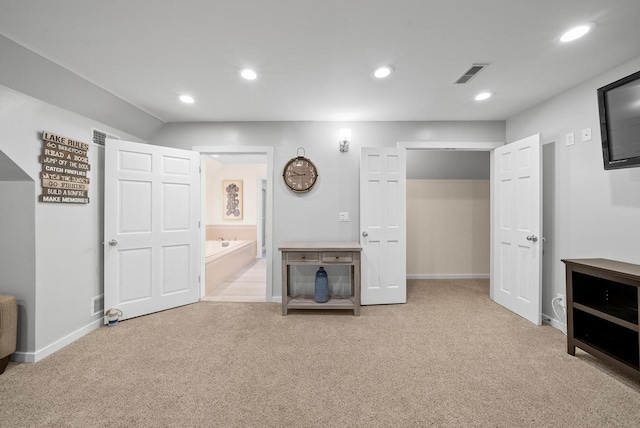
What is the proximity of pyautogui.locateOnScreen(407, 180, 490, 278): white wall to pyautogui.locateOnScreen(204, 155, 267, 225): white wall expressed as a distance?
377 centimetres

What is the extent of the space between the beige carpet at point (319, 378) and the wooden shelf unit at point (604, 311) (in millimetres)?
147

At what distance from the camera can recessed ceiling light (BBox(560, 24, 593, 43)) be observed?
1.64 meters

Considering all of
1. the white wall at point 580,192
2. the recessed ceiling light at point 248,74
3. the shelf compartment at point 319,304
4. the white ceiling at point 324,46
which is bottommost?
the shelf compartment at point 319,304

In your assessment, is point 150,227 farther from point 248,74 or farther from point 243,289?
point 248,74

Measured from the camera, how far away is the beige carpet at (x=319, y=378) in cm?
146

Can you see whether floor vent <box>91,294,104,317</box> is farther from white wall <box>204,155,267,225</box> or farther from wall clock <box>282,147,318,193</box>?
white wall <box>204,155,267,225</box>

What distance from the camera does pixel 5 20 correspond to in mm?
1565

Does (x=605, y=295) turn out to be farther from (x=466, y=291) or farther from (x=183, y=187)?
(x=183, y=187)

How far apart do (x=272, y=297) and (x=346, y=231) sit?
4.17 ft

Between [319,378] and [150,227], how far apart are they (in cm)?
240

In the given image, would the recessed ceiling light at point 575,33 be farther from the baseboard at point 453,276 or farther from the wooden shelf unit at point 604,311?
the baseboard at point 453,276

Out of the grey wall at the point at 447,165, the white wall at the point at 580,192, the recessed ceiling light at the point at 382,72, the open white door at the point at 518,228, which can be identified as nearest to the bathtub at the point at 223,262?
the recessed ceiling light at the point at 382,72

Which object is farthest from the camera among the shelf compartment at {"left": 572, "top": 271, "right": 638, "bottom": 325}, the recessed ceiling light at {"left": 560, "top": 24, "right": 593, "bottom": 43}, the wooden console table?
the wooden console table

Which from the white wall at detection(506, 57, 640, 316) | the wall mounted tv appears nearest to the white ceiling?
the white wall at detection(506, 57, 640, 316)
